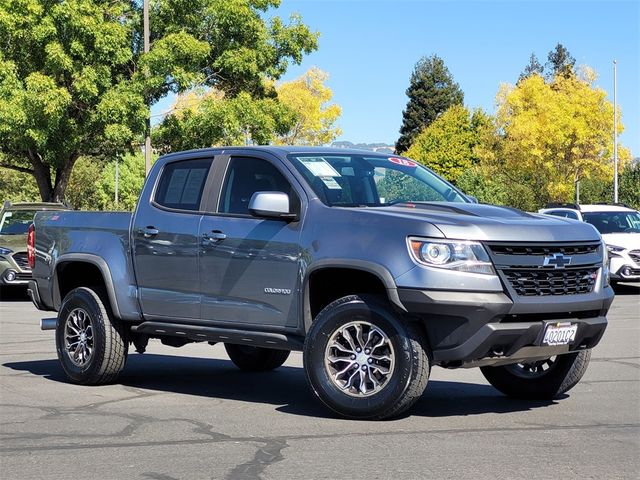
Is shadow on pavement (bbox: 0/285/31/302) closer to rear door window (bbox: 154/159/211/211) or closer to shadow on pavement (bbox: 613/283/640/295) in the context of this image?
shadow on pavement (bbox: 613/283/640/295)

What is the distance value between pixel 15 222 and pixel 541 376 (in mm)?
15480

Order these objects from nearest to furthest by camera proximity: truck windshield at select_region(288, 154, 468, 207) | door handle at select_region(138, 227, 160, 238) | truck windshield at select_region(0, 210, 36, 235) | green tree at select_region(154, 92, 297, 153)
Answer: truck windshield at select_region(288, 154, 468, 207) → door handle at select_region(138, 227, 160, 238) → truck windshield at select_region(0, 210, 36, 235) → green tree at select_region(154, 92, 297, 153)

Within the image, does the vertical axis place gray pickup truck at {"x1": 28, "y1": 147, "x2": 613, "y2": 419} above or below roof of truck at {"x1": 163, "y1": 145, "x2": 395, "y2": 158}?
below

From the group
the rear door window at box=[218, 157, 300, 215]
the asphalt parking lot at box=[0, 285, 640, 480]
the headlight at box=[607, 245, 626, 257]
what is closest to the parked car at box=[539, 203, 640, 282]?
the headlight at box=[607, 245, 626, 257]

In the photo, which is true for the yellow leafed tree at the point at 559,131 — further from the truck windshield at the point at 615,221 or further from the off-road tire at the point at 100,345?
the off-road tire at the point at 100,345

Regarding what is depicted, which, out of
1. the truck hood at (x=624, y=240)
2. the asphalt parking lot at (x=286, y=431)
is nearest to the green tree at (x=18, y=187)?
the truck hood at (x=624, y=240)

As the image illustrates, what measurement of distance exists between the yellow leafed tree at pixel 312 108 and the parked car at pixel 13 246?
151 ft

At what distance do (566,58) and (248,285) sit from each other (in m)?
109

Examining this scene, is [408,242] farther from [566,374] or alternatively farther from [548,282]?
[566,374]

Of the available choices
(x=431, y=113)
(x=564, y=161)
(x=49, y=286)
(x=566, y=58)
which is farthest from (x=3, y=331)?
(x=566, y=58)

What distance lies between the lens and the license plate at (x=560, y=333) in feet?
23.6

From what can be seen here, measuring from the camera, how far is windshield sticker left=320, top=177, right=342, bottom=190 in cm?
794

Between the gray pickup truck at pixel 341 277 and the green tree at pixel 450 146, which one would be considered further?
the green tree at pixel 450 146

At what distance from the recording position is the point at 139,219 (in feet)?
Answer: 29.4
